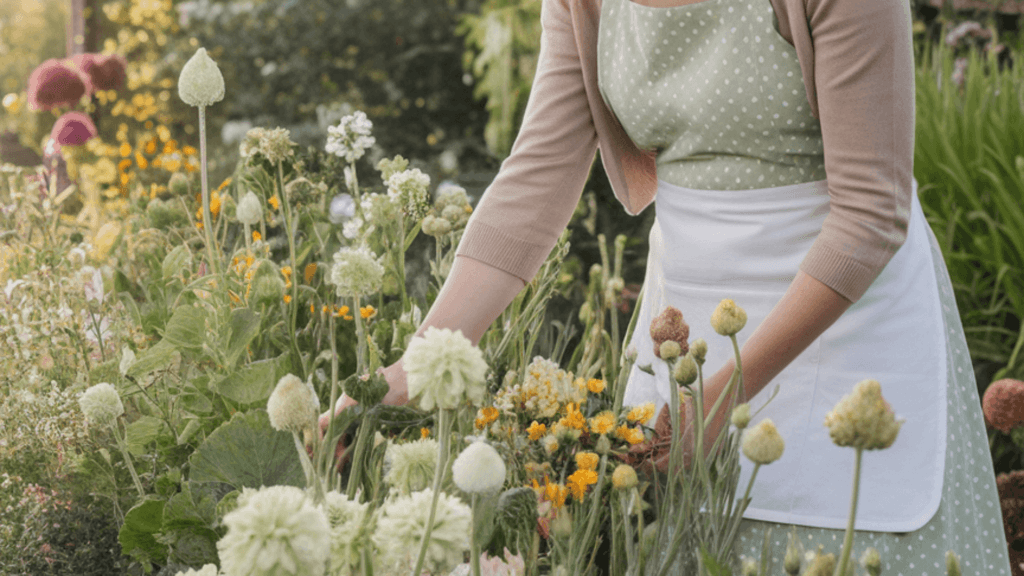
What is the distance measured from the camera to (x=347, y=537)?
18.4 inches

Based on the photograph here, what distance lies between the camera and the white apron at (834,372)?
37.3 inches

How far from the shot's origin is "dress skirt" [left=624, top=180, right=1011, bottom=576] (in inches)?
37.1

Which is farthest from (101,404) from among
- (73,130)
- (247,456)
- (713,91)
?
(73,130)

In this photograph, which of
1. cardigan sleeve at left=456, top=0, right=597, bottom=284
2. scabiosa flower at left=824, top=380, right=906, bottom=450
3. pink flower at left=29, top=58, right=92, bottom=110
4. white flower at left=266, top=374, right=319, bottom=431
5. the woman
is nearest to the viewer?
scabiosa flower at left=824, top=380, right=906, bottom=450

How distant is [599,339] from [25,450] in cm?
79

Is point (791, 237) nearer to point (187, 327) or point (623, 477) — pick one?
point (623, 477)

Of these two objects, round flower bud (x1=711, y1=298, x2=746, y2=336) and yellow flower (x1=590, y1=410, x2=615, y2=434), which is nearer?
round flower bud (x1=711, y1=298, x2=746, y2=336)

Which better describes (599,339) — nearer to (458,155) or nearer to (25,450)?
(25,450)

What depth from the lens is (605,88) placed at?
108 centimetres

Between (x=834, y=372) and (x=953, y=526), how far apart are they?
203mm

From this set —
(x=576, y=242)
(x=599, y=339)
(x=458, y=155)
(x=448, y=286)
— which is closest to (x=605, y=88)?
(x=448, y=286)

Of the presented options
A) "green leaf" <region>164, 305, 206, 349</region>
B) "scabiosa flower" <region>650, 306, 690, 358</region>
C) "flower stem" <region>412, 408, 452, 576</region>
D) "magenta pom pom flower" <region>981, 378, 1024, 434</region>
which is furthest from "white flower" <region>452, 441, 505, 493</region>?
"magenta pom pom flower" <region>981, 378, 1024, 434</region>

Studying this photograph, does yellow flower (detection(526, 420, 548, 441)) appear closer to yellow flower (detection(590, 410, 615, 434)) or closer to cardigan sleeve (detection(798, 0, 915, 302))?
yellow flower (detection(590, 410, 615, 434))

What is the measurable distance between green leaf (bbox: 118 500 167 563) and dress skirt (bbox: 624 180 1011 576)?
555mm
